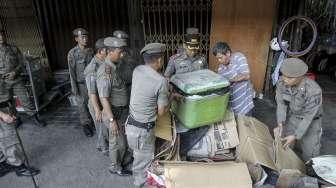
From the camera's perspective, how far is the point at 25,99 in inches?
182

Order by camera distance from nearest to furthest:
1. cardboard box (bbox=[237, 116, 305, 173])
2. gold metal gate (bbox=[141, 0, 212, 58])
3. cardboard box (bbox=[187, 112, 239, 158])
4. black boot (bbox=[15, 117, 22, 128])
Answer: cardboard box (bbox=[237, 116, 305, 173]), cardboard box (bbox=[187, 112, 239, 158]), black boot (bbox=[15, 117, 22, 128]), gold metal gate (bbox=[141, 0, 212, 58])

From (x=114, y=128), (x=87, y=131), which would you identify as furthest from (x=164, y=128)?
(x=87, y=131)

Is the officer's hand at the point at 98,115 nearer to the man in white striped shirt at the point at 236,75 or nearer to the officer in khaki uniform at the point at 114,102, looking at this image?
the officer in khaki uniform at the point at 114,102

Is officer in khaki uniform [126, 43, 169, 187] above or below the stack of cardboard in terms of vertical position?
above

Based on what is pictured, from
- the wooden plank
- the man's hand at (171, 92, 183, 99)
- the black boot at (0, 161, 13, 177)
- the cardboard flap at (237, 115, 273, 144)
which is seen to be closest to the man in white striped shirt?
the cardboard flap at (237, 115, 273, 144)

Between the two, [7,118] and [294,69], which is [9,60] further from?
[294,69]

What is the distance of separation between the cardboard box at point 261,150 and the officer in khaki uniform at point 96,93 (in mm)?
1677

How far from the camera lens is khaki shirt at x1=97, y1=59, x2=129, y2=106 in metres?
2.96

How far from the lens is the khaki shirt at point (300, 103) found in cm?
281

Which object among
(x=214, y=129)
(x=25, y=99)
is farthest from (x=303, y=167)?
(x=25, y=99)

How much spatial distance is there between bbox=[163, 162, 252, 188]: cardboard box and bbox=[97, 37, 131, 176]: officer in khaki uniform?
2.44 feet

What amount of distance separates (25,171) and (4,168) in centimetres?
31

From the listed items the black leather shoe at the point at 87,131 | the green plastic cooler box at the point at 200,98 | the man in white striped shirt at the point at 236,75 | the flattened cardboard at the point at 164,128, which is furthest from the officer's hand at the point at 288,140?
the black leather shoe at the point at 87,131

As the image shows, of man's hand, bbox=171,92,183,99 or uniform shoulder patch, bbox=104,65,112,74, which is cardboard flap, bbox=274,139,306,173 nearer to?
man's hand, bbox=171,92,183,99
